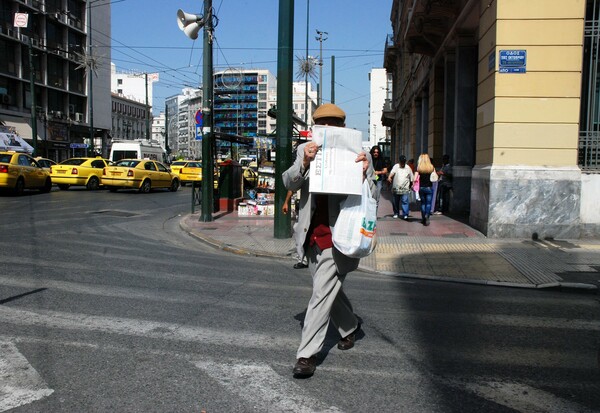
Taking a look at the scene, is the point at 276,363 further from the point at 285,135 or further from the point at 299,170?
the point at 285,135

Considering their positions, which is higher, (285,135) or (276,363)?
(285,135)

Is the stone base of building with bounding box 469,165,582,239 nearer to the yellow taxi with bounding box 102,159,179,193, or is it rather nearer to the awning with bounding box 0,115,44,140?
the yellow taxi with bounding box 102,159,179,193

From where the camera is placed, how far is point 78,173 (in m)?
25.8

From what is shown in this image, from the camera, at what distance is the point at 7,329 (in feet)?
15.8

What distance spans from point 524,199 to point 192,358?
27.7 feet

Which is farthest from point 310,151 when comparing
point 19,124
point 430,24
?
point 19,124

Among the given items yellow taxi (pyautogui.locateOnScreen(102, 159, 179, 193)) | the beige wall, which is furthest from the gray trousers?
yellow taxi (pyautogui.locateOnScreen(102, 159, 179, 193))

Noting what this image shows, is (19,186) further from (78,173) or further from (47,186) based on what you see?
(78,173)

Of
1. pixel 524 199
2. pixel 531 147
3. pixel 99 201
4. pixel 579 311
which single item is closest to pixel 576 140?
pixel 531 147

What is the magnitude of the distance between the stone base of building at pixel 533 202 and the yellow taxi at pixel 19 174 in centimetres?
1813

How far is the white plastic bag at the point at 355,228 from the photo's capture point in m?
3.91

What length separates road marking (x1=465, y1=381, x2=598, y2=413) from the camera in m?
3.41

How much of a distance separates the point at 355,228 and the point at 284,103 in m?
7.60

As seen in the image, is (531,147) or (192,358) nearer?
(192,358)
